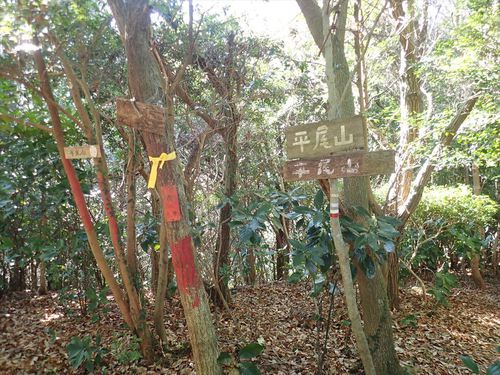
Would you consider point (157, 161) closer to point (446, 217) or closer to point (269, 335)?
point (269, 335)

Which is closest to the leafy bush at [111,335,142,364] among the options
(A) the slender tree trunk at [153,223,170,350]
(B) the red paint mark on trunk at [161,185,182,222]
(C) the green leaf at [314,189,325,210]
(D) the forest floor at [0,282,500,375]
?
(D) the forest floor at [0,282,500,375]

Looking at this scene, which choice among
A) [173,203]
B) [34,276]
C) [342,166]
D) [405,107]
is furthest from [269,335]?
[405,107]

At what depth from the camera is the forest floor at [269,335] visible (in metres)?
3.57

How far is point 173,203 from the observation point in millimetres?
2660

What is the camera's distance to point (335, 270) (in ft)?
11.4

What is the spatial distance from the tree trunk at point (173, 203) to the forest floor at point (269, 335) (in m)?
0.96

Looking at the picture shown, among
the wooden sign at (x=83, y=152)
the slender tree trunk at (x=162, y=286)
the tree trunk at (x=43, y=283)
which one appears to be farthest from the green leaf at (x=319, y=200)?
the tree trunk at (x=43, y=283)

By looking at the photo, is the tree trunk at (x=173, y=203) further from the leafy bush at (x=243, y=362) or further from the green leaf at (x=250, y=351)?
the green leaf at (x=250, y=351)

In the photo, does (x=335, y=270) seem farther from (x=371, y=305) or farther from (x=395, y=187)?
(x=395, y=187)

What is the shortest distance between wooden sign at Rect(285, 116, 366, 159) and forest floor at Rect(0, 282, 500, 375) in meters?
2.30

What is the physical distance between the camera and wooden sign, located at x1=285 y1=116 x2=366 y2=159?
2459 millimetres

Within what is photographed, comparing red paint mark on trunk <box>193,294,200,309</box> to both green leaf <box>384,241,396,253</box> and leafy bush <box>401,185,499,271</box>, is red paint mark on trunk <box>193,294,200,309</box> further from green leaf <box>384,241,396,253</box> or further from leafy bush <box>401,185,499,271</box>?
leafy bush <box>401,185,499,271</box>

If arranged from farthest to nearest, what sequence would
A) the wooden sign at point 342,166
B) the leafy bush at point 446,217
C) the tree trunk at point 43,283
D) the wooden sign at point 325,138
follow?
the leafy bush at point 446,217 → the tree trunk at point 43,283 → the wooden sign at point 325,138 → the wooden sign at point 342,166

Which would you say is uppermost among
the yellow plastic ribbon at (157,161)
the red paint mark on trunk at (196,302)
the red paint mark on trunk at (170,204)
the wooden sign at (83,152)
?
the wooden sign at (83,152)
